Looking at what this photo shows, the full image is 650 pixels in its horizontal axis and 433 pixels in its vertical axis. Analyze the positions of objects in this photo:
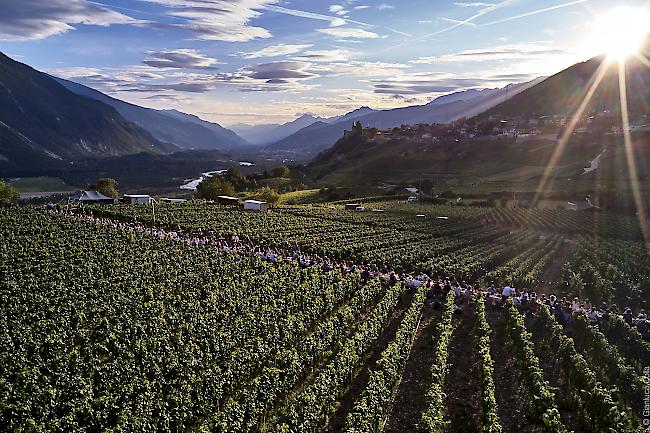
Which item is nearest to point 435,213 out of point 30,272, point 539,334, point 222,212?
point 222,212

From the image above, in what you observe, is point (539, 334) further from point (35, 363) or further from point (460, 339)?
point (35, 363)

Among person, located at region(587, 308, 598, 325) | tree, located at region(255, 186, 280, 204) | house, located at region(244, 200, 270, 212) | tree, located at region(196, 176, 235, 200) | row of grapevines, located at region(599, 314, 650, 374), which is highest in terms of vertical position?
tree, located at region(196, 176, 235, 200)

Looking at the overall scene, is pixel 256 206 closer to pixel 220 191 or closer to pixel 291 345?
pixel 220 191

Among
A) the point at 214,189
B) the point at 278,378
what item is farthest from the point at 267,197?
the point at 278,378

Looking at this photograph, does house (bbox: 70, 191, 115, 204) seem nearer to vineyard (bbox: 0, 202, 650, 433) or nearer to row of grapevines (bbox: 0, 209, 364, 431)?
vineyard (bbox: 0, 202, 650, 433)

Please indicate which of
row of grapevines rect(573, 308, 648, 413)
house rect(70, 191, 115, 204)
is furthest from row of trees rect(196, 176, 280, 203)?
row of grapevines rect(573, 308, 648, 413)

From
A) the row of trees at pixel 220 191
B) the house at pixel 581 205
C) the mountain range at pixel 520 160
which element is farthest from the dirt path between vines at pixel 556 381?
the mountain range at pixel 520 160

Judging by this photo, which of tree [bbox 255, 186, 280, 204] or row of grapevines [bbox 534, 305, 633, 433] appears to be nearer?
row of grapevines [bbox 534, 305, 633, 433]
